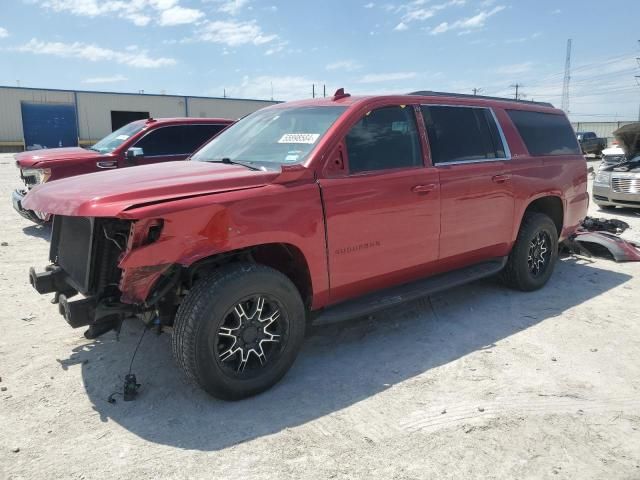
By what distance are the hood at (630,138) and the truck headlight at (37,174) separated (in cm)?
1233

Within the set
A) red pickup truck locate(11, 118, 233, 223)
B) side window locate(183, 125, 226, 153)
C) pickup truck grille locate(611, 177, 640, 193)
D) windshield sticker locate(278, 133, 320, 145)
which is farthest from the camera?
pickup truck grille locate(611, 177, 640, 193)

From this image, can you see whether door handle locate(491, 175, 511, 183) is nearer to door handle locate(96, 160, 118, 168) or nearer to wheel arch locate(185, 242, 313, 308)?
wheel arch locate(185, 242, 313, 308)

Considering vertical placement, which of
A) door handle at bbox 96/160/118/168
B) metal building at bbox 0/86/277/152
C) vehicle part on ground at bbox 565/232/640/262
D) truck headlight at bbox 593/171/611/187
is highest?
metal building at bbox 0/86/277/152

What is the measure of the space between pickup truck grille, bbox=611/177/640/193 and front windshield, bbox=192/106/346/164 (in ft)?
29.0

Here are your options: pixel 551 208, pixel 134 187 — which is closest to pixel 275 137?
pixel 134 187

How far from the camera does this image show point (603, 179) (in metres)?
10.9

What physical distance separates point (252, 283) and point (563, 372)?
2.34 metres

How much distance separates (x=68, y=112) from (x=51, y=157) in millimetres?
32334

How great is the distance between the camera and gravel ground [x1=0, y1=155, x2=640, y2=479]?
271cm

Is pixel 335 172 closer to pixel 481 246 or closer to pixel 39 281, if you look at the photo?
pixel 481 246

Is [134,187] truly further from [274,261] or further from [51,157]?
[51,157]

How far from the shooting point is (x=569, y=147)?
19.4 ft

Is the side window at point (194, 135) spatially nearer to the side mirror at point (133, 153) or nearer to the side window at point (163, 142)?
the side window at point (163, 142)

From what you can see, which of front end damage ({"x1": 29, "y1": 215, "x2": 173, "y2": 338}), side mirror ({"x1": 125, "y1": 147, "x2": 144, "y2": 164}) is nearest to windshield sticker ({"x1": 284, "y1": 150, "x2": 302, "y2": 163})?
front end damage ({"x1": 29, "y1": 215, "x2": 173, "y2": 338})
